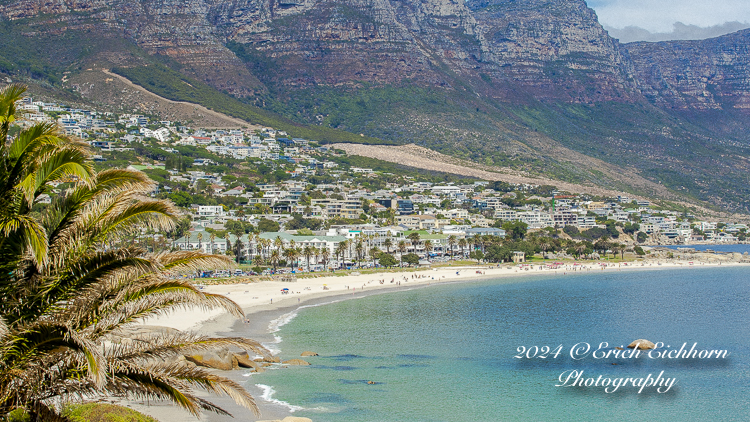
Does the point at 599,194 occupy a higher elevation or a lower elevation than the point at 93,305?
lower

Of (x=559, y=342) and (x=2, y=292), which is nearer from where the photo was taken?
(x=2, y=292)

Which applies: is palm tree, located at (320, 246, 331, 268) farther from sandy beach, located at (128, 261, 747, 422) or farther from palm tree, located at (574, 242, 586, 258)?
palm tree, located at (574, 242, 586, 258)

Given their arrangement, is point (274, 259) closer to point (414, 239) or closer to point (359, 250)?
point (359, 250)

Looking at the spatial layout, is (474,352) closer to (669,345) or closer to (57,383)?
(669,345)

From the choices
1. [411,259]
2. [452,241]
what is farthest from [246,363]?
[452,241]

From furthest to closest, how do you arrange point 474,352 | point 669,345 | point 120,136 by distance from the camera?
point 120,136 → point 669,345 → point 474,352

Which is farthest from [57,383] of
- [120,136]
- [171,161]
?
[120,136]

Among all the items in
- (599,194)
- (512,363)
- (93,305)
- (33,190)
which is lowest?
(599,194)
